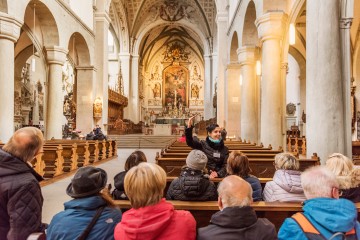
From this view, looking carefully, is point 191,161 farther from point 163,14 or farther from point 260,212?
point 163,14

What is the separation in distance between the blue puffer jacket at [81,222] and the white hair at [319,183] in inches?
47.1

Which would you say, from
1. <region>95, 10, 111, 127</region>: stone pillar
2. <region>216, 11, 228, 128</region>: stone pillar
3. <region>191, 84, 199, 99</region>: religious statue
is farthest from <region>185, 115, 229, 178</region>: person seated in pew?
<region>191, 84, 199, 99</region>: religious statue

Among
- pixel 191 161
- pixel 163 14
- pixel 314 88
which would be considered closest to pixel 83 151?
pixel 314 88

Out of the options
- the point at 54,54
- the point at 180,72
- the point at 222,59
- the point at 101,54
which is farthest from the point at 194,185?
the point at 180,72

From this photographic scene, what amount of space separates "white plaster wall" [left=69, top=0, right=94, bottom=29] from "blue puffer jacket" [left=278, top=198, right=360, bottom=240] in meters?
17.5

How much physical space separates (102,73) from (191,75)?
826 inches

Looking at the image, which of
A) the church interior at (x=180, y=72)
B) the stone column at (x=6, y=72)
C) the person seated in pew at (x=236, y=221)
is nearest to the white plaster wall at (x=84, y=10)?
the church interior at (x=180, y=72)

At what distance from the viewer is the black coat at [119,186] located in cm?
302

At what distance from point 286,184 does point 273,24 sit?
7.54 meters

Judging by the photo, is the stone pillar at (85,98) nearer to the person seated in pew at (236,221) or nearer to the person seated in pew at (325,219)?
the person seated in pew at (236,221)

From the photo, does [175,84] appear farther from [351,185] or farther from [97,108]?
[351,185]

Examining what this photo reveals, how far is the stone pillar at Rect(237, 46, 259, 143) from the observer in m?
13.9

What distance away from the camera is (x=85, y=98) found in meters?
18.4

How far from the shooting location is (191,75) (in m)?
39.4
